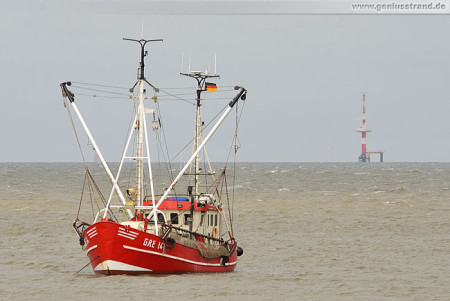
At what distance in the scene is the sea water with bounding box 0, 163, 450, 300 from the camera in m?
34.4

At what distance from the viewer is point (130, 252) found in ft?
117

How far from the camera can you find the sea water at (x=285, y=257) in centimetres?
3441

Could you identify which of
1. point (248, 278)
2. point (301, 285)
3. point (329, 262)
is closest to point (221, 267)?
point (248, 278)

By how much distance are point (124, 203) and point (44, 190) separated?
270 feet

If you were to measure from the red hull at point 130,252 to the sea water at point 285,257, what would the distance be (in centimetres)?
50

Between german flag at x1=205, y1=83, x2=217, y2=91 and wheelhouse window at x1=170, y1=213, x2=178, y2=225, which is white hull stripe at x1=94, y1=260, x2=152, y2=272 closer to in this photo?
wheelhouse window at x1=170, y1=213, x2=178, y2=225

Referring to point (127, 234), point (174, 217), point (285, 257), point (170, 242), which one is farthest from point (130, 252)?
point (285, 257)

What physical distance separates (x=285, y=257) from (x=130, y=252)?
14546mm

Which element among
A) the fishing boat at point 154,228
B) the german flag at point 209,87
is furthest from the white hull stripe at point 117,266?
the german flag at point 209,87

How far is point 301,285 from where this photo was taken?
37031mm

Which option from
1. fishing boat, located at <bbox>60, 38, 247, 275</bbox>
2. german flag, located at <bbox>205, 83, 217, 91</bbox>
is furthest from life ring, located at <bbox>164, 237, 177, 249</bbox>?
german flag, located at <bbox>205, 83, 217, 91</bbox>

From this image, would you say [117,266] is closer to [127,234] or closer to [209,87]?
[127,234]

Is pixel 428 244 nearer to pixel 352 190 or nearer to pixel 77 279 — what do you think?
pixel 77 279

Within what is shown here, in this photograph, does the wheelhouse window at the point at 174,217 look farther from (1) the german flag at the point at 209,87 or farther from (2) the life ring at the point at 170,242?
(1) the german flag at the point at 209,87
